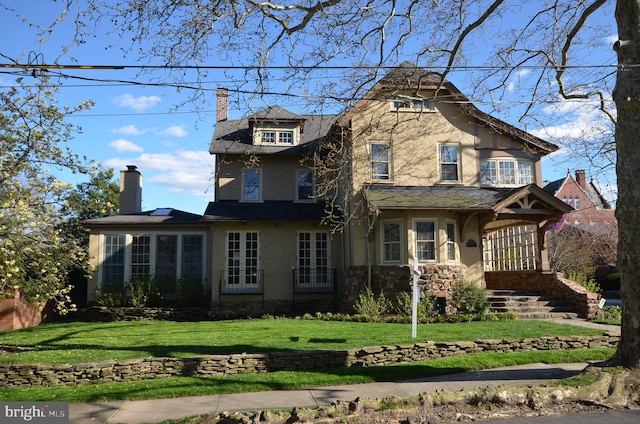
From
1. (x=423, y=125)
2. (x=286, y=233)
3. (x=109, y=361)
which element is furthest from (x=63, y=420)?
(x=423, y=125)

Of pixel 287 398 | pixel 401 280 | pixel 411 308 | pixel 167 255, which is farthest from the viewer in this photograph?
pixel 167 255

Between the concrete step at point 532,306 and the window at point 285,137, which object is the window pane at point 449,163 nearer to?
the concrete step at point 532,306

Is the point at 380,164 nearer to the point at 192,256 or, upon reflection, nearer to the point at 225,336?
the point at 192,256

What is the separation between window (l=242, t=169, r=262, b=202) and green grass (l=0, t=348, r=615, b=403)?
1251 cm

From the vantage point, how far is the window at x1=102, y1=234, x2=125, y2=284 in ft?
65.2

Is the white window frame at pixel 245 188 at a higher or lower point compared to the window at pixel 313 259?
higher

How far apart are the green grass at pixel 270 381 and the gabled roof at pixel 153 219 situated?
11.5 metres

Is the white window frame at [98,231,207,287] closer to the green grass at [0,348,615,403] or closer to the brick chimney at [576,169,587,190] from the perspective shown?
the green grass at [0,348,615,403]

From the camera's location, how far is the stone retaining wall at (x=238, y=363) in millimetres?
9031

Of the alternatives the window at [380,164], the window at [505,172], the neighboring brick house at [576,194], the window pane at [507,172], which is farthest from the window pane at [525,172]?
the neighboring brick house at [576,194]

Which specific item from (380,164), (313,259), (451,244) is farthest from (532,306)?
(313,259)

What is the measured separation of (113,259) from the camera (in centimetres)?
2000

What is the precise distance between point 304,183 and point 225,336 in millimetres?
9904

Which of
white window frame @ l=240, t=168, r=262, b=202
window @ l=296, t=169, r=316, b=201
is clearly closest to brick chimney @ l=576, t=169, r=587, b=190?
window @ l=296, t=169, r=316, b=201
